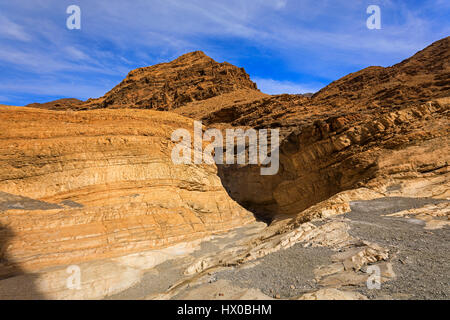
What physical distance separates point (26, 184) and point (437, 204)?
1586 centimetres

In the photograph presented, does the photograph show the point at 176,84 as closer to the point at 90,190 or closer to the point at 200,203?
the point at 200,203

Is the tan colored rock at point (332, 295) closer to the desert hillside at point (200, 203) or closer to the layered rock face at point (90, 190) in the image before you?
the desert hillside at point (200, 203)

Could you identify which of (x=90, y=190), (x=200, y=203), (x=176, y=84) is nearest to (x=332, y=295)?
(x=90, y=190)

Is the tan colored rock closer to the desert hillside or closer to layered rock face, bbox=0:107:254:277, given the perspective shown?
the desert hillside

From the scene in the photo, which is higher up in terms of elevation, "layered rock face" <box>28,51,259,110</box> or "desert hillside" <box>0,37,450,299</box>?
"layered rock face" <box>28,51,259,110</box>

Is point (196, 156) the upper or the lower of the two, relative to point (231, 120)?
lower

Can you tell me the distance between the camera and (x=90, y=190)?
11109 mm

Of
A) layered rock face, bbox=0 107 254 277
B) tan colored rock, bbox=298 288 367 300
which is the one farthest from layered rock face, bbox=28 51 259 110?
tan colored rock, bbox=298 288 367 300

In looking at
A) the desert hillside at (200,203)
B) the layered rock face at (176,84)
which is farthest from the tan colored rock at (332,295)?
the layered rock face at (176,84)

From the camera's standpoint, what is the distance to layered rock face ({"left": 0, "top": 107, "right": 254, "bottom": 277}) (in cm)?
888

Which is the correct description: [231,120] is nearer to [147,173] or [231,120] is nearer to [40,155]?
[147,173]

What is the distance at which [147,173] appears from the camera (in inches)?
505
